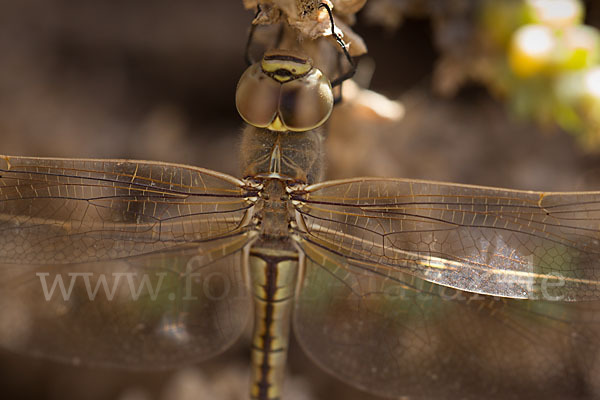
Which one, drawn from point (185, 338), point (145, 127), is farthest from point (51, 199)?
point (145, 127)

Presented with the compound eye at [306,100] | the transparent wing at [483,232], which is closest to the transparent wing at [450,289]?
the transparent wing at [483,232]

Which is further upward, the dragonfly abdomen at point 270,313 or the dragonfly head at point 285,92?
the dragonfly head at point 285,92

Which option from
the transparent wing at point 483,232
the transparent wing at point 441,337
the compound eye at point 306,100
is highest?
the compound eye at point 306,100

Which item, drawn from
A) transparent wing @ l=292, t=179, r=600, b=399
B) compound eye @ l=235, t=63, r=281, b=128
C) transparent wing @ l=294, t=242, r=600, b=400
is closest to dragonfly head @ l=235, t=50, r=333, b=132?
compound eye @ l=235, t=63, r=281, b=128

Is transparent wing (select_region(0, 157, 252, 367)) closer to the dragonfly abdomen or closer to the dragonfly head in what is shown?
the dragonfly abdomen

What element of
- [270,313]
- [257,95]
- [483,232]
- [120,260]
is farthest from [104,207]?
[483,232]

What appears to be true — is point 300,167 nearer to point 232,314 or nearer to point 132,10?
point 232,314

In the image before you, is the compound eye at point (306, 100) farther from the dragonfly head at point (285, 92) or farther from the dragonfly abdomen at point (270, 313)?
the dragonfly abdomen at point (270, 313)
